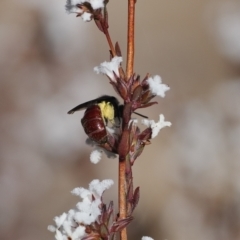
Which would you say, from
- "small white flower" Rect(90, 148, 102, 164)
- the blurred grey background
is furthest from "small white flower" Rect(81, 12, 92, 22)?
the blurred grey background

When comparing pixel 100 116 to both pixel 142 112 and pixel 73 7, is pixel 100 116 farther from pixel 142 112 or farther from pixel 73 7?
pixel 142 112

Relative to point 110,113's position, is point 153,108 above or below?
above

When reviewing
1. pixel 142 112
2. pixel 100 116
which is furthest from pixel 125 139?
pixel 142 112

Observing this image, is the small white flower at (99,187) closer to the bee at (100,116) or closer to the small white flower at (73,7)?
the bee at (100,116)

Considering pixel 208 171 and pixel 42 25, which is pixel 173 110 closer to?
pixel 208 171

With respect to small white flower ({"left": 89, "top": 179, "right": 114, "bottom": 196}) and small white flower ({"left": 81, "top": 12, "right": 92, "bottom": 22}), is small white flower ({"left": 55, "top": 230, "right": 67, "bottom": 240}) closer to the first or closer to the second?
small white flower ({"left": 89, "top": 179, "right": 114, "bottom": 196})

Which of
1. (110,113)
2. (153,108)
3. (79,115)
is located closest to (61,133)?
(79,115)

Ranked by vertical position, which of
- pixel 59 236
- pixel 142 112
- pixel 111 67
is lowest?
pixel 59 236
